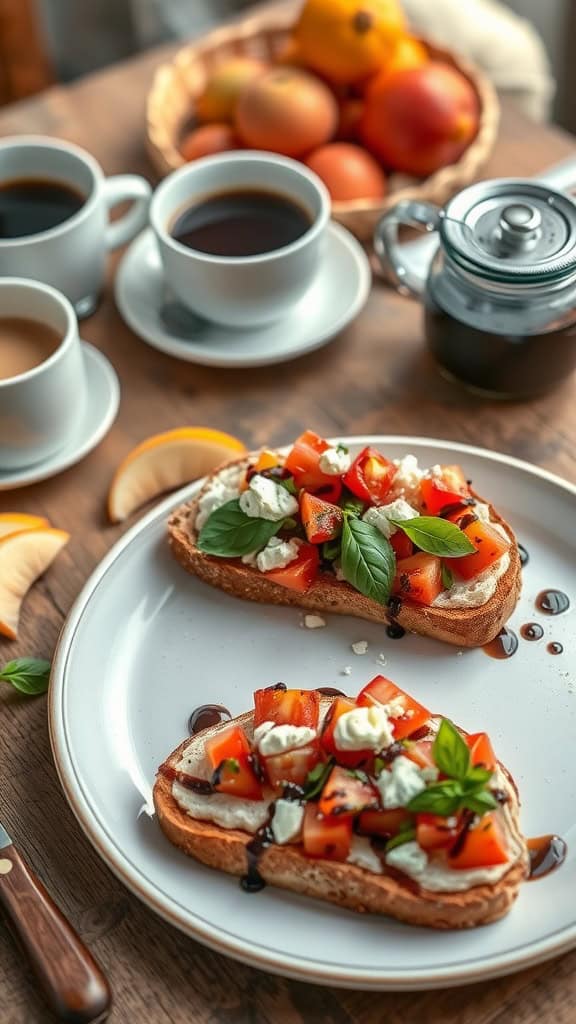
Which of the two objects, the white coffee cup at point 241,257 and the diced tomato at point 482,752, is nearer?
the diced tomato at point 482,752

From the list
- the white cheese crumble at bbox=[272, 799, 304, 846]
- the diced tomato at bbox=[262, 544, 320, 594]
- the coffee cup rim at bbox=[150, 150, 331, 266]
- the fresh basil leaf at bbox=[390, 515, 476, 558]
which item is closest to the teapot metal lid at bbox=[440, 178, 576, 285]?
the coffee cup rim at bbox=[150, 150, 331, 266]

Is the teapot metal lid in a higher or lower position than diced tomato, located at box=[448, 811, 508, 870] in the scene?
higher

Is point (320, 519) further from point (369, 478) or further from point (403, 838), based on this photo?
point (403, 838)

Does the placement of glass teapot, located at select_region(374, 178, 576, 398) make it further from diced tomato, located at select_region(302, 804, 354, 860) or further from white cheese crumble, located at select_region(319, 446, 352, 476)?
diced tomato, located at select_region(302, 804, 354, 860)

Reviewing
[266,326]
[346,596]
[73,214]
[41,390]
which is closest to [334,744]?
[346,596]

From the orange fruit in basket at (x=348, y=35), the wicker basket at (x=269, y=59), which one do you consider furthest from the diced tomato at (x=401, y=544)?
the orange fruit in basket at (x=348, y=35)

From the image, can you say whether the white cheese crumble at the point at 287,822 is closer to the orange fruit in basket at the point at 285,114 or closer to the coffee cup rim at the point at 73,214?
the coffee cup rim at the point at 73,214
